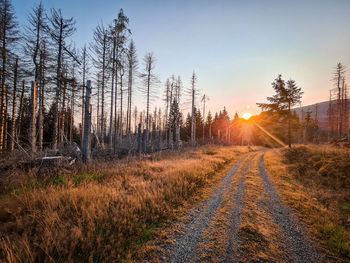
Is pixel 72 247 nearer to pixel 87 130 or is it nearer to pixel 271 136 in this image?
pixel 87 130

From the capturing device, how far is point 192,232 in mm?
3205

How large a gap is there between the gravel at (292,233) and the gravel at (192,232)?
181 cm

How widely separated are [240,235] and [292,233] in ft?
4.98

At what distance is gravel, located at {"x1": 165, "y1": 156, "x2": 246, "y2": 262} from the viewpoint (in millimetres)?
2525

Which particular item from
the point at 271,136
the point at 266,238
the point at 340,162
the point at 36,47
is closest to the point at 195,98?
the point at 340,162

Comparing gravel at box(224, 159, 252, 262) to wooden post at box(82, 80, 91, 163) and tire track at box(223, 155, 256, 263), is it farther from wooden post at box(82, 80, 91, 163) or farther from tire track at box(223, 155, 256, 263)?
wooden post at box(82, 80, 91, 163)

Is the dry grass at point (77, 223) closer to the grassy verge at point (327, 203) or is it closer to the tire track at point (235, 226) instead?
the tire track at point (235, 226)

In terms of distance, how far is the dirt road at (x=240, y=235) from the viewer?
254 cm

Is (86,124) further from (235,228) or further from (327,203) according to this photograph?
(327,203)

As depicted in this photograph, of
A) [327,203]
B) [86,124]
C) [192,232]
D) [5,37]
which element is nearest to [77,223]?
[192,232]

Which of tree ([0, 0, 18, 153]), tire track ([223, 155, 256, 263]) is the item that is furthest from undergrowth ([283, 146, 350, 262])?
tree ([0, 0, 18, 153])

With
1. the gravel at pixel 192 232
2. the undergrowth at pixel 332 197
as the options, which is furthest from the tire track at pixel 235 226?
the undergrowth at pixel 332 197

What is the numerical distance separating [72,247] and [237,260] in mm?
3229

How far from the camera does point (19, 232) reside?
2.74 m
